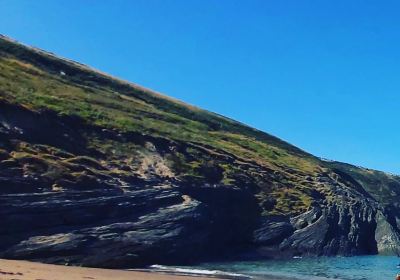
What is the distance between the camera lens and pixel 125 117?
70562 millimetres

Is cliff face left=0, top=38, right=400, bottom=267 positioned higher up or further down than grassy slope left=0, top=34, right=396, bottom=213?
further down

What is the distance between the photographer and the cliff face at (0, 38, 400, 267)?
40000 mm

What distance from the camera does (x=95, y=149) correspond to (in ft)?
177

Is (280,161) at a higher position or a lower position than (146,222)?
higher

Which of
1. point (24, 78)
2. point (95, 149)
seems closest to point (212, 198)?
point (95, 149)

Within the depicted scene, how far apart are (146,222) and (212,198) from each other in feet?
49.1

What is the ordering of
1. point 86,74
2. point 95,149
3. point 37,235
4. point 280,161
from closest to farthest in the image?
point 37,235, point 95,149, point 280,161, point 86,74

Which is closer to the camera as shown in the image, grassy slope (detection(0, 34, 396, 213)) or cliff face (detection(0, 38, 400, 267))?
cliff face (detection(0, 38, 400, 267))

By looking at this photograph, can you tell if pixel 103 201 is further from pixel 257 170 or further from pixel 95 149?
pixel 257 170

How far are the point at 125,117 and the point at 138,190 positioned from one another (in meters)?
23.6

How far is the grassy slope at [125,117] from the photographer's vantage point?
6056cm

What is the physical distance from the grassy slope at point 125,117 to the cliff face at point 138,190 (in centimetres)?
31

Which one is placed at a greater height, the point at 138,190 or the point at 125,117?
the point at 125,117

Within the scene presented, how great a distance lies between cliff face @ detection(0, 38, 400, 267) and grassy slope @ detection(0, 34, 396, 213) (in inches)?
12.3
